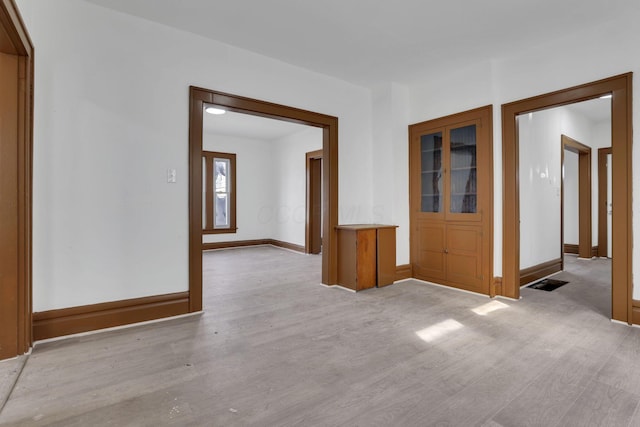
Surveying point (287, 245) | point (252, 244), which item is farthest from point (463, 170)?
point (252, 244)

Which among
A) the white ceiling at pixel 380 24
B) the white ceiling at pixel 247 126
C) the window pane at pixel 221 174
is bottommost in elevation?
the window pane at pixel 221 174

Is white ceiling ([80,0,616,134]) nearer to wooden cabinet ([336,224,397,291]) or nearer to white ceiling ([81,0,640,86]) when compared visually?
white ceiling ([81,0,640,86])

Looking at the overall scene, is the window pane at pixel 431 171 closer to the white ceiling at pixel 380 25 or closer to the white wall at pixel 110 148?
the white ceiling at pixel 380 25

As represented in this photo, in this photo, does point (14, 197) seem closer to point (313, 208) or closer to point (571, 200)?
Answer: point (313, 208)

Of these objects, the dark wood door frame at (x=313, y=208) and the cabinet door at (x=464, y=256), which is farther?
the dark wood door frame at (x=313, y=208)

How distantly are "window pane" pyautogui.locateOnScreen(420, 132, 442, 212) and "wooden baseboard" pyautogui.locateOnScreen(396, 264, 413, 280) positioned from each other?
2.68 ft

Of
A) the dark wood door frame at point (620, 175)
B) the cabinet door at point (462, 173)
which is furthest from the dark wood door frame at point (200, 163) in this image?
the dark wood door frame at point (620, 175)

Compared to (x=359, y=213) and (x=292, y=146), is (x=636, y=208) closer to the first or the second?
(x=359, y=213)

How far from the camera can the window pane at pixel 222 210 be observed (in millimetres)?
7559

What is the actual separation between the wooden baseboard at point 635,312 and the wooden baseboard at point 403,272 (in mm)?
2252

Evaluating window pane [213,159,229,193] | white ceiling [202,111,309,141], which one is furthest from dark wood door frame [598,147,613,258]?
window pane [213,159,229,193]

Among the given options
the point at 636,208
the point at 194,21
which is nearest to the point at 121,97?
the point at 194,21

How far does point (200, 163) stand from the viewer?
3121 mm

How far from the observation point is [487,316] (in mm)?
3043
